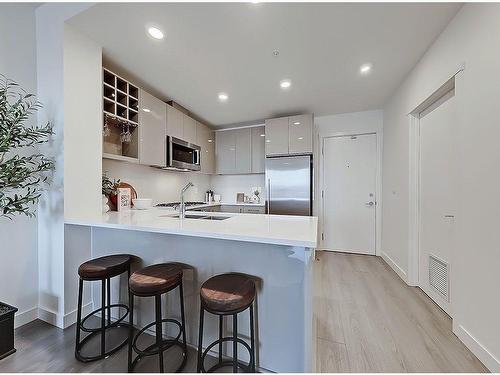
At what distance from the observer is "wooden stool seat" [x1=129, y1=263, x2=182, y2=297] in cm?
126

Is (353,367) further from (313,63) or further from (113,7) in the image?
(113,7)

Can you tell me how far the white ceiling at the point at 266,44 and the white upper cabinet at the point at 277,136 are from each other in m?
0.59

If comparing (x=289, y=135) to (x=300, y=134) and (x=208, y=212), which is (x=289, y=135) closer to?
(x=300, y=134)

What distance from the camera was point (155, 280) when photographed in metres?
1.31

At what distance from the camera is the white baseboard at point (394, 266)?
2.71m

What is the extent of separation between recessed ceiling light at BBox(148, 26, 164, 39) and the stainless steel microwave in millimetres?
1376

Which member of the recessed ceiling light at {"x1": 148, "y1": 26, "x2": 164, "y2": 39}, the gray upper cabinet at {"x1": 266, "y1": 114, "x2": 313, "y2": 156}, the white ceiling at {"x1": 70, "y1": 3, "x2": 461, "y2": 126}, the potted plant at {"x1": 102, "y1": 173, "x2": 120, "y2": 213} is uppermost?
the white ceiling at {"x1": 70, "y1": 3, "x2": 461, "y2": 126}

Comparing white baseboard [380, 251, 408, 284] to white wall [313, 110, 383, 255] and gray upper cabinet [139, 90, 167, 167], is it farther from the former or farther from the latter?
gray upper cabinet [139, 90, 167, 167]

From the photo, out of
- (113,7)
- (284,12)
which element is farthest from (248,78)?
(113,7)

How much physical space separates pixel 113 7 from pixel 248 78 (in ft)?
4.84

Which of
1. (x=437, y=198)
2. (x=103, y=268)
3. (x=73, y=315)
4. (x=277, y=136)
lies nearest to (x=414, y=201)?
(x=437, y=198)

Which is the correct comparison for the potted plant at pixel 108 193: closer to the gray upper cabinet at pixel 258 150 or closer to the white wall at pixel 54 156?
the white wall at pixel 54 156

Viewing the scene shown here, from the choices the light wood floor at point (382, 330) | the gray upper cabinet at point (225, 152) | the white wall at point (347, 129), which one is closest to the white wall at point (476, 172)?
the light wood floor at point (382, 330)

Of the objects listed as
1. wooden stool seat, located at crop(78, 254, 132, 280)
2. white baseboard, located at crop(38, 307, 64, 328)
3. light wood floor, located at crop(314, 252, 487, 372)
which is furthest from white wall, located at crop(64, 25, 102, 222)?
light wood floor, located at crop(314, 252, 487, 372)
